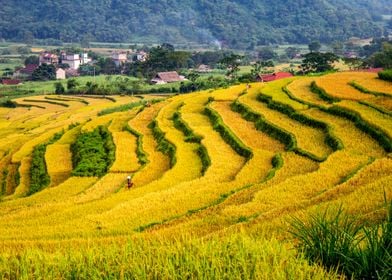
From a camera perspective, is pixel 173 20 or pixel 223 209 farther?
pixel 173 20

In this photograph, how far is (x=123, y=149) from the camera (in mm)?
20047

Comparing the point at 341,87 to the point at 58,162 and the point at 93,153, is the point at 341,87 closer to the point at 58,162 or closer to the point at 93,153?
the point at 93,153

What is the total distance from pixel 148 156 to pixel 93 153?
2566 mm

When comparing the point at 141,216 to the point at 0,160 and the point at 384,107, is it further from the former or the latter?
the point at 0,160

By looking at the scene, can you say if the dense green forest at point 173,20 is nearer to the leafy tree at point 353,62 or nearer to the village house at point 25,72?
the village house at point 25,72

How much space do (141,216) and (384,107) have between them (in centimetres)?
1029

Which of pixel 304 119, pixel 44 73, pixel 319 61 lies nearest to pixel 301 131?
pixel 304 119

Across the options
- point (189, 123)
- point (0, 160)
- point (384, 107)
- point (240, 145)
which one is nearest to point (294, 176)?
point (240, 145)

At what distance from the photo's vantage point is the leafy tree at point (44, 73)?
79.2 m

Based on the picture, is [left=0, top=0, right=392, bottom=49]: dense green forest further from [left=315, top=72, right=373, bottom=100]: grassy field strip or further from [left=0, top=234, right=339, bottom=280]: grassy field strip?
[left=0, top=234, right=339, bottom=280]: grassy field strip

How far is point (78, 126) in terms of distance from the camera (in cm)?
2812

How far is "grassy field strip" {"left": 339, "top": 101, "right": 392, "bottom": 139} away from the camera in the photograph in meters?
15.6

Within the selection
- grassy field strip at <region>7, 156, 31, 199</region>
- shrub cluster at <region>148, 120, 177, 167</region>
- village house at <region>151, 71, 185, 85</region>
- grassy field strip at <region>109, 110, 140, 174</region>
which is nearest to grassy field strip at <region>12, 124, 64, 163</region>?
grassy field strip at <region>7, 156, 31, 199</region>

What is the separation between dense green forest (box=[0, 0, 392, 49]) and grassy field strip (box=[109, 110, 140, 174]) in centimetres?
11877
